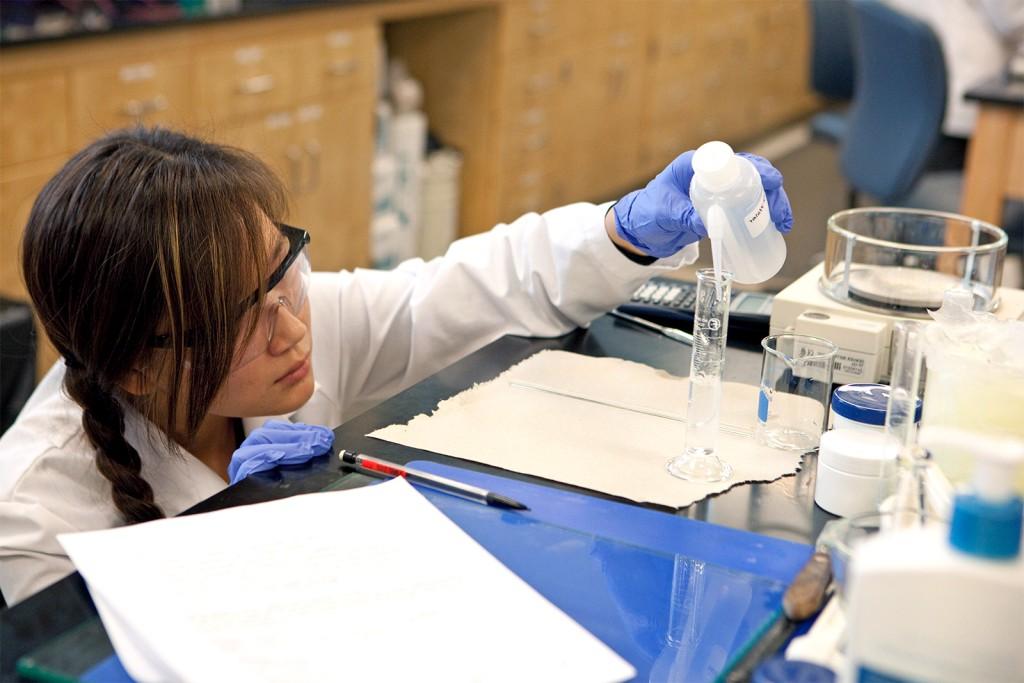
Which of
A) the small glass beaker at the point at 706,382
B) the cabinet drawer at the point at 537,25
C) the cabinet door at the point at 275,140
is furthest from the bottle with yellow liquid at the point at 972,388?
the cabinet drawer at the point at 537,25

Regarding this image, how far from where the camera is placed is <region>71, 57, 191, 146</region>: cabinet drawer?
8.30 ft

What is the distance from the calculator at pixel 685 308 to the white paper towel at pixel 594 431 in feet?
0.50

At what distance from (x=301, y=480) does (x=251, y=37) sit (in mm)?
2180

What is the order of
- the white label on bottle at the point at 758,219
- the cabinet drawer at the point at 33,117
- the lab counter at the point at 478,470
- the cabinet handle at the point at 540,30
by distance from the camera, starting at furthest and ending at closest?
1. the cabinet handle at the point at 540,30
2. the cabinet drawer at the point at 33,117
3. the white label on bottle at the point at 758,219
4. the lab counter at the point at 478,470

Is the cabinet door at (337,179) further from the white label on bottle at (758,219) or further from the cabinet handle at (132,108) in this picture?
the white label on bottle at (758,219)

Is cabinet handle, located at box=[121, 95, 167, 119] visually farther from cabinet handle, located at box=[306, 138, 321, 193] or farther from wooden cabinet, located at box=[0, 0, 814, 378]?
cabinet handle, located at box=[306, 138, 321, 193]

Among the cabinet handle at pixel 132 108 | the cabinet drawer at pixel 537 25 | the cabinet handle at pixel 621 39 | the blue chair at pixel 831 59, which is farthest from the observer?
the cabinet handle at pixel 621 39

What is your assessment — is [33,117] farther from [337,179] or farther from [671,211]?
[671,211]

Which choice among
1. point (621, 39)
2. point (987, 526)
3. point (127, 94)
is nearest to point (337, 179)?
point (127, 94)

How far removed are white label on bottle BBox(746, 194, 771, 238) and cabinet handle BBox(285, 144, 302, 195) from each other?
226cm

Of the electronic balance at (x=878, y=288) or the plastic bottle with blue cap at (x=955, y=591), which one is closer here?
the plastic bottle with blue cap at (x=955, y=591)

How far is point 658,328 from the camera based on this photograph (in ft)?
4.39

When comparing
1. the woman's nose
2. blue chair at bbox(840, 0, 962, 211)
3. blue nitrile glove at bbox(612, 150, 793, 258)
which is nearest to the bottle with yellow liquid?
blue nitrile glove at bbox(612, 150, 793, 258)

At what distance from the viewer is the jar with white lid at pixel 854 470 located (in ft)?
2.88
